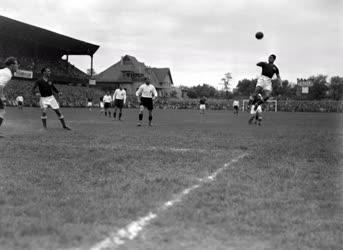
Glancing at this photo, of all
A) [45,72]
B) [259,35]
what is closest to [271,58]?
[259,35]

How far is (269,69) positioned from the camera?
55.6 ft

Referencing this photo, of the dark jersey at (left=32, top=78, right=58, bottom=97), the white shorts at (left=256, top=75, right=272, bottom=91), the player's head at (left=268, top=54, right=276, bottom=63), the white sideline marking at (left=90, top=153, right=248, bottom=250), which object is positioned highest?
the player's head at (left=268, top=54, right=276, bottom=63)

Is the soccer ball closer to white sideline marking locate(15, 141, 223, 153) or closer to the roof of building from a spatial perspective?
white sideline marking locate(15, 141, 223, 153)

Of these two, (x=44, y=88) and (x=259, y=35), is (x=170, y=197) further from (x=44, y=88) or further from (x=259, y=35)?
(x=259, y=35)

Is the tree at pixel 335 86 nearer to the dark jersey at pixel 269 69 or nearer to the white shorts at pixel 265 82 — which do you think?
the white shorts at pixel 265 82

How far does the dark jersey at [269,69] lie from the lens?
1691cm

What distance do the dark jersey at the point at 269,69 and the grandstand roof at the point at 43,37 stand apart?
39.5 meters

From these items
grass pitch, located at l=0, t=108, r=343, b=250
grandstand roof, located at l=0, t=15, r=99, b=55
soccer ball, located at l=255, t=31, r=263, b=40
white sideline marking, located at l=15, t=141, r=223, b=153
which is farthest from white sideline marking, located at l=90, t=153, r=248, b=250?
grandstand roof, located at l=0, t=15, r=99, b=55

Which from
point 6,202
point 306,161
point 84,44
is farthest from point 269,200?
point 84,44

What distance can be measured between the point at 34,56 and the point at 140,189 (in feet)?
190

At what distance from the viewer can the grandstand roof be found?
169ft

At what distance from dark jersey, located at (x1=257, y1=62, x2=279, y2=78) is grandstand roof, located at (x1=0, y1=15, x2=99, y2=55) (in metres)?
39.5

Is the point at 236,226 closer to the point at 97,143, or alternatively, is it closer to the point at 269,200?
the point at 269,200

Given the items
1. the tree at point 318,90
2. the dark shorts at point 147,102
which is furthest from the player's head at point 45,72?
the tree at point 318,90
